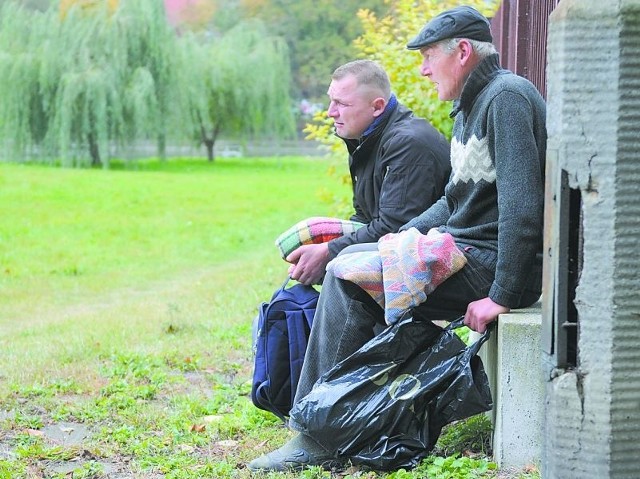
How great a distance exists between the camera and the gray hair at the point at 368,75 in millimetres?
4602

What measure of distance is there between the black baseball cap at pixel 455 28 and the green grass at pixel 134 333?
1576 millimetres

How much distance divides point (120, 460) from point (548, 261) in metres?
2.25

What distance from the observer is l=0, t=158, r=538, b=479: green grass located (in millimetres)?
4219

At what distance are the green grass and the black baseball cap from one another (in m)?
1.58

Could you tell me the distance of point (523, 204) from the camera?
349cm

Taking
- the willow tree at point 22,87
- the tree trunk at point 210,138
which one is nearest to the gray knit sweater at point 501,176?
the willow tree at point 22,87

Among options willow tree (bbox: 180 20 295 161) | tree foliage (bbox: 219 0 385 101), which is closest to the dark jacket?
willow tree (bbox: 180 20 295 161)

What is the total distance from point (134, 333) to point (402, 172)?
129 inches

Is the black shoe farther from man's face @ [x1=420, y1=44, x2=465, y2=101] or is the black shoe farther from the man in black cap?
man's face @ [x1=420, y1=44, x2=465, y2=101]

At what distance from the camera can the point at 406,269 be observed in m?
3.73

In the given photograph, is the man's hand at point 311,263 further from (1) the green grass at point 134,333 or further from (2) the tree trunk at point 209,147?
(2) the tree trunk at point 209,147

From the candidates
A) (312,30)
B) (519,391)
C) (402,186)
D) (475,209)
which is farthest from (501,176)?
(312,30)

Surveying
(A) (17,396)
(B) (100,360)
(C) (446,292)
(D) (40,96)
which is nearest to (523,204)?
(C) (446,292)

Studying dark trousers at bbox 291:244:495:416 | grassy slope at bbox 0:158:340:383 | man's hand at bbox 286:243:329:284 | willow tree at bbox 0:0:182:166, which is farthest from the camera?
willow tree at bbox 0:0:182:166
